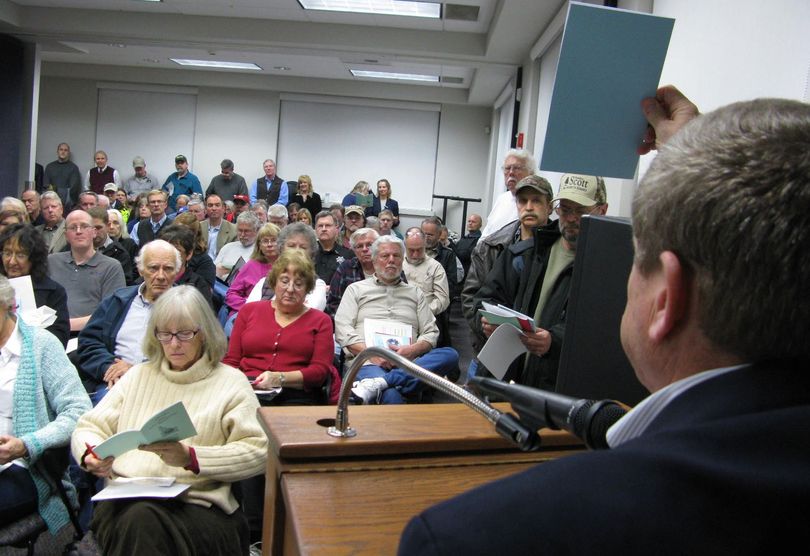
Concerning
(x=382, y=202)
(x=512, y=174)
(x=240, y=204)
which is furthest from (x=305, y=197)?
(x=512, y=174)

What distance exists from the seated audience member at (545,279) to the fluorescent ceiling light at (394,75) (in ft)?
27.2

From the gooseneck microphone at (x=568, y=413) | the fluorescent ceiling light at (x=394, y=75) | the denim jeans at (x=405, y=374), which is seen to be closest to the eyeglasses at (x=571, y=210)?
the denim jeans at (x=405, y=374)

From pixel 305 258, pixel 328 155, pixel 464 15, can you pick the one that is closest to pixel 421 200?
pixel 328 155

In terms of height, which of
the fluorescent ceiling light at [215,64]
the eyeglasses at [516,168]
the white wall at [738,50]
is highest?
the fluorescent ceiling light at [215,64]

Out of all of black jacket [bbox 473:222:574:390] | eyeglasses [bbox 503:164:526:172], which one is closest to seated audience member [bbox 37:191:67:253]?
eyeglasses [bbox 503:164:526:172]

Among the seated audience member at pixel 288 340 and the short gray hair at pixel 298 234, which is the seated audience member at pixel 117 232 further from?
the seated audience member at pixel 288 340

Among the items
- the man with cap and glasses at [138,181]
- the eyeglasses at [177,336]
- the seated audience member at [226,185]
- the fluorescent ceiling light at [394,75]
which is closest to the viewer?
the eyeglasses at [177,336]

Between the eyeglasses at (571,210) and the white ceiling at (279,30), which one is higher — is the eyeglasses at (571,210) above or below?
below

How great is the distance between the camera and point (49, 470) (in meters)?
2.28

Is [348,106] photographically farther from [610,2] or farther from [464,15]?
[610,2]

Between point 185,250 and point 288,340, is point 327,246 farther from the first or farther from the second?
point 288,340

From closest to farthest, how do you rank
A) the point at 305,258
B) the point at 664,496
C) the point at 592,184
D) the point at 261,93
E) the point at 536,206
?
the point at 664,496
the point at 592,184
the point at 536,206
the point at 305,258
the point at 261,93

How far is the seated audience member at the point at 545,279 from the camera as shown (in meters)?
2.34

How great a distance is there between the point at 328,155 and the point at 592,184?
9.87m
